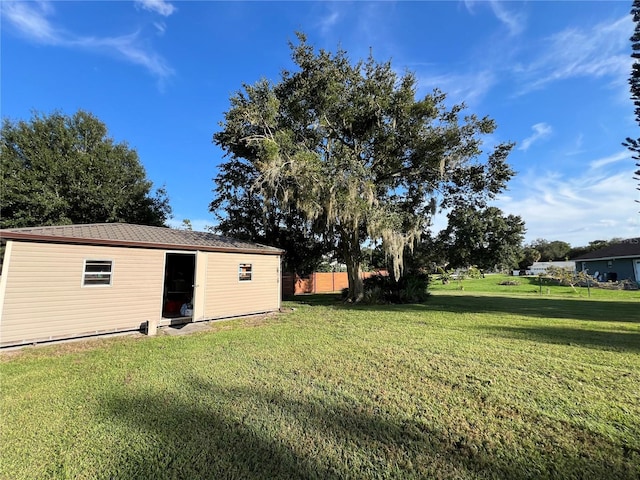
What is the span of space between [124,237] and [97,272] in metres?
1.01

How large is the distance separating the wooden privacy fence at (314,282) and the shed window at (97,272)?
10.9 metres

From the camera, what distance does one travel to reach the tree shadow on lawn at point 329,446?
2.16 meters

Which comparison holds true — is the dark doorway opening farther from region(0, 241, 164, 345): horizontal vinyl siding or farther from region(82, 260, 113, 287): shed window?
region(82, 260, 113, 287): shed window

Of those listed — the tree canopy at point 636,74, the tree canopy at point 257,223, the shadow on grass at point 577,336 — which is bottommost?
the shadow on grass at point 577,336

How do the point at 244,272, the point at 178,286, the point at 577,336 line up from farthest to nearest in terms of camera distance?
the point at 178,286
the point at 244,272
the point at 577,336

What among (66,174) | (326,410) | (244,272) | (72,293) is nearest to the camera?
(326,410)

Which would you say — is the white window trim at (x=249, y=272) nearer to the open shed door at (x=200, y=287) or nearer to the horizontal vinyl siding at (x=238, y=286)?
the horizontal vinyl siding at (x=238, y=286)

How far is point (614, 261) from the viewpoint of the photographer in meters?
22.9

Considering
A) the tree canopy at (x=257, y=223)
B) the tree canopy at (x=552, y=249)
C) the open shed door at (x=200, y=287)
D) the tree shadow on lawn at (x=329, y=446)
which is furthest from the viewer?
the tree canopy at (x=552, y=249)

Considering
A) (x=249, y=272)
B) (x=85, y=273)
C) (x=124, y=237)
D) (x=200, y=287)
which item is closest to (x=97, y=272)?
(x=85, y=273)

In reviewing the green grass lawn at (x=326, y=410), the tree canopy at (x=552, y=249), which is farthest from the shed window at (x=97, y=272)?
the tree canopy at (x=552, y=249)

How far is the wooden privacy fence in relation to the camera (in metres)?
17.9

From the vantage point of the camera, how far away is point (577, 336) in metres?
6.10

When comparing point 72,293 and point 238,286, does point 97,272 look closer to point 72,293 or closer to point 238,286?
point 72,293
